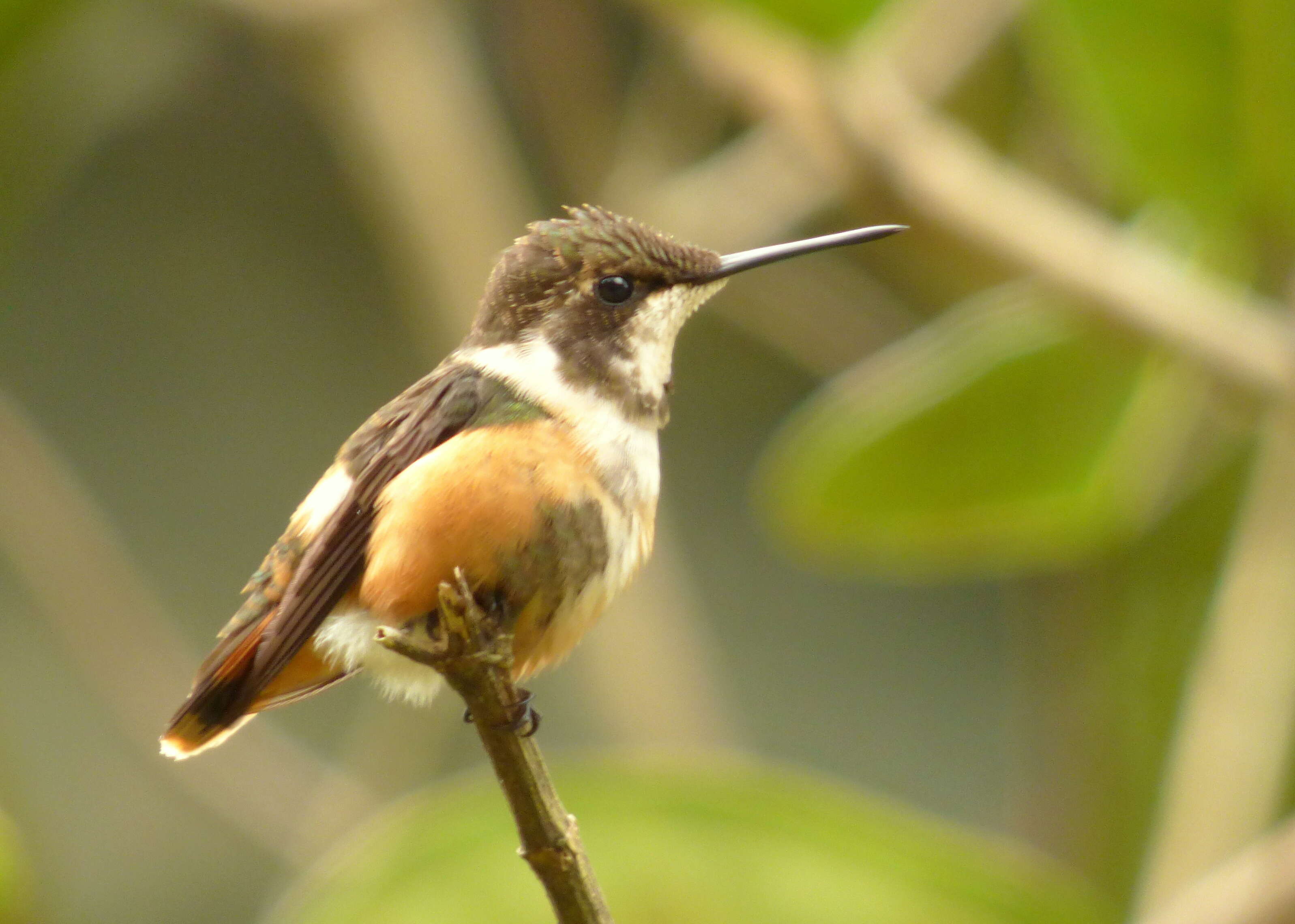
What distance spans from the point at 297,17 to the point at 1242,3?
6.78 feet

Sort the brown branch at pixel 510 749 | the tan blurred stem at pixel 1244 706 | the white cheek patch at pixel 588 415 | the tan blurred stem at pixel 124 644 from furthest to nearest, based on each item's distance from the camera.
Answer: the tan blurred stem at pixel 124 644, the tan blurred stem at pixel 1244 706, the white cheek patch at pixel 588 415, the brown branch at pixel 510 749

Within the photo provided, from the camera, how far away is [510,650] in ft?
4.47

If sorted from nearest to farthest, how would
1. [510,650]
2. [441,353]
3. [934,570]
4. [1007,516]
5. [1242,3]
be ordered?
[510,650]
[1242,3]
[1007,516]
[934,570]
[441,353]

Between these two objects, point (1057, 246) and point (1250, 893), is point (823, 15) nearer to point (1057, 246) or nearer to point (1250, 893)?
point (1057, 246)

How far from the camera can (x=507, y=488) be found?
1460 millimetres

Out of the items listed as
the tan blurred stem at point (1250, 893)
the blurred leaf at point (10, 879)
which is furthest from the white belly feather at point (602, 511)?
the tan blurred stem at point (1250, 893)

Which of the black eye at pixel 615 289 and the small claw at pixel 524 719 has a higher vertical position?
the black eye at pixel 615 289

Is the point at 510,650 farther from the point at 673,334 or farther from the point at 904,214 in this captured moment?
the point at 904,214

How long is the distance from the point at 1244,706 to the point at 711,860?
3.65ft

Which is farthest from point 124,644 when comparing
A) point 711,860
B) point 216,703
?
point 216,703

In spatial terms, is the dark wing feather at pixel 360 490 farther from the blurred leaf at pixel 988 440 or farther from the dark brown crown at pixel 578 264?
the blurred leaf at pixel 988 440

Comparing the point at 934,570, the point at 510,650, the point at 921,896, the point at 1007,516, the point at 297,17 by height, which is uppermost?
the point at 297,17

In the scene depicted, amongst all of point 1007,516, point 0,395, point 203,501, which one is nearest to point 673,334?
point 1007,516

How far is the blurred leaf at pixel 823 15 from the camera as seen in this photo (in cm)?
218
